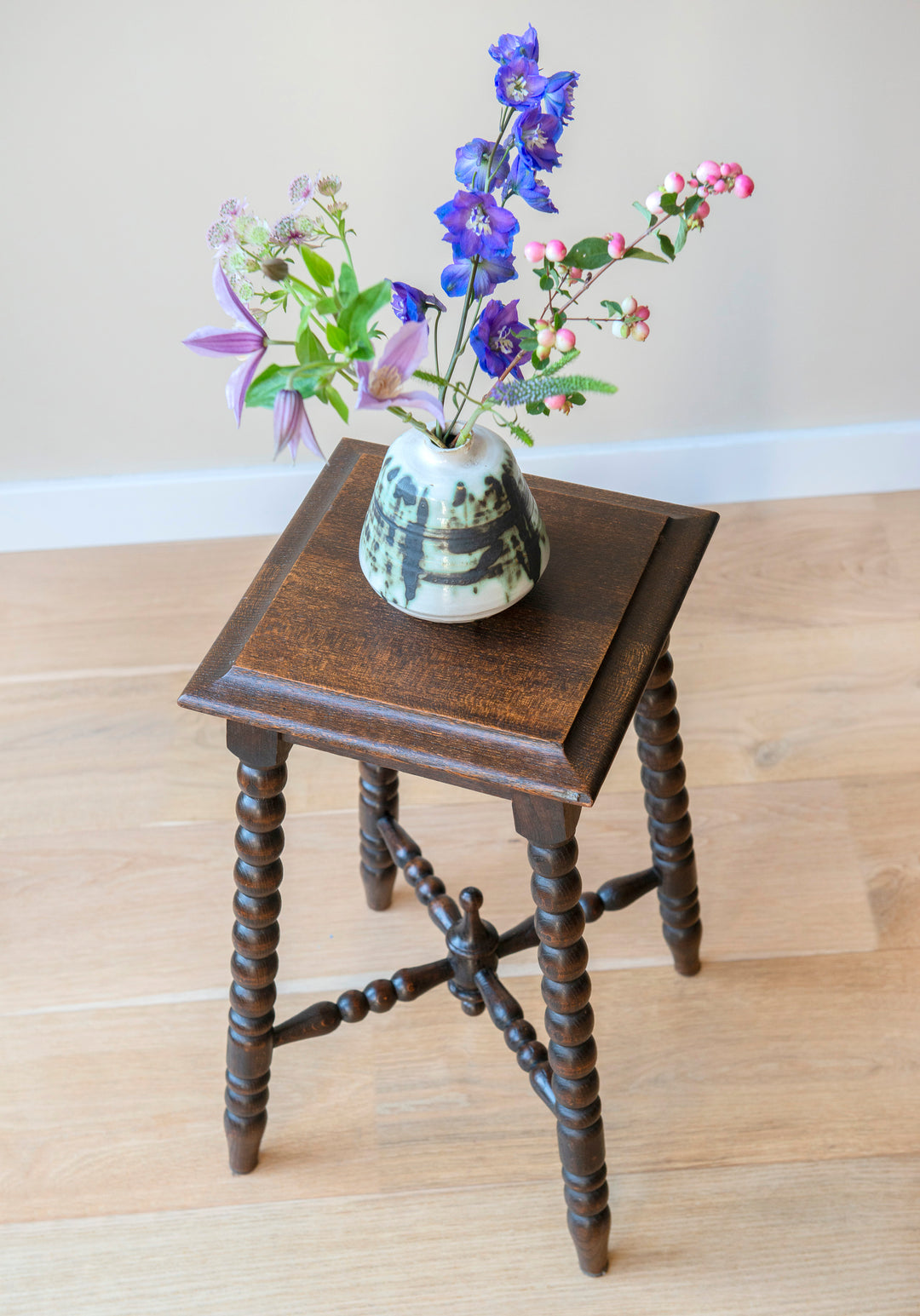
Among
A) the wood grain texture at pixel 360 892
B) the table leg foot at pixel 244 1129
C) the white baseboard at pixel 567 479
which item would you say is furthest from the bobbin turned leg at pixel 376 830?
the white baseboard at pixel 567 479

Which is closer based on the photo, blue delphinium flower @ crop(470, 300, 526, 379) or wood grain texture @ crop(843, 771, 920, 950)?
blue delphinium flower @ crop(470, 300, 526, 379)

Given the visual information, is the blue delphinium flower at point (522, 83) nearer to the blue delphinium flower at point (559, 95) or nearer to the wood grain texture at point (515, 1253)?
the blue delphinium flower at point (559, 95)

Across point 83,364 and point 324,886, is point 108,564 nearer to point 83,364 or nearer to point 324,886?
point 83,364

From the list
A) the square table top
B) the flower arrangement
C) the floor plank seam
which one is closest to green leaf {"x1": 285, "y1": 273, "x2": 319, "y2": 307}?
the flower arrangement

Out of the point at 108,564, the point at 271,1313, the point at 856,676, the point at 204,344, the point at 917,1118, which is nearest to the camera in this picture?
the point at 204,344

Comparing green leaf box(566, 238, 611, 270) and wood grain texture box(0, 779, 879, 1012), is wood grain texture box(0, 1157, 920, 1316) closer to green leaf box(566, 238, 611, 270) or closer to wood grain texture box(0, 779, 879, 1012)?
wood grain texture box(0, 779, 879, 1012)

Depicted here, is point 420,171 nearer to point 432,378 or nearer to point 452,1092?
point 432,378

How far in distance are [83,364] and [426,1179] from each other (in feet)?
3.93

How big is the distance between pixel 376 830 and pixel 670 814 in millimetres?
339

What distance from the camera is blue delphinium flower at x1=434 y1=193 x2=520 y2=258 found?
2.61ft

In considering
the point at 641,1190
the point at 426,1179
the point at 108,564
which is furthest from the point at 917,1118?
the point at 108,564

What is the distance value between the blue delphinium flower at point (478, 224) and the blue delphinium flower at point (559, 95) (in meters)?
0.07

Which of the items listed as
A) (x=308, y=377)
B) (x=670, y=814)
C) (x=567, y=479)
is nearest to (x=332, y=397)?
(x=308, y=377)

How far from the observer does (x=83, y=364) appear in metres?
1.84
